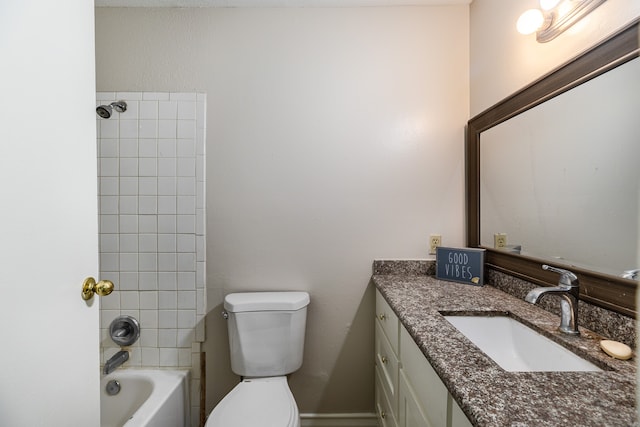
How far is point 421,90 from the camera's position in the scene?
5.22 ft

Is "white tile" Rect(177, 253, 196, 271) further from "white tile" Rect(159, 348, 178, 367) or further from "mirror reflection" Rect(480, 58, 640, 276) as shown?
"mirror reflection" Rect(480, 58, 640, 276)

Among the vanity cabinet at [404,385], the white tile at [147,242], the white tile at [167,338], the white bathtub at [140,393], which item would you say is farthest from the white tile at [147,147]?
the vanity cabinet at [404,385]

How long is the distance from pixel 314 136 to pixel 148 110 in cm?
96

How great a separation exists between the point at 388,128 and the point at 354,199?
0.46 m

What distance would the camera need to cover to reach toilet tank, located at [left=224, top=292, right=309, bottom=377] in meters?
1.42

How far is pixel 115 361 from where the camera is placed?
4.82 feet

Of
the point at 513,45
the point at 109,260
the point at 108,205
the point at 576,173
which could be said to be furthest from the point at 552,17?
the point at 109,260

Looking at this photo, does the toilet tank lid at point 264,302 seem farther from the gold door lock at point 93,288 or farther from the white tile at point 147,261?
the gold door lock at point 93,288

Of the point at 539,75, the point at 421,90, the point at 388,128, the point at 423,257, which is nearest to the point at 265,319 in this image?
the point at 423,257

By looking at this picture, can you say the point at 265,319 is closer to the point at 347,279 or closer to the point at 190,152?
the point at 347,279

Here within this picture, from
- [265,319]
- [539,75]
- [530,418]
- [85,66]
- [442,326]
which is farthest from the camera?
[265,319]

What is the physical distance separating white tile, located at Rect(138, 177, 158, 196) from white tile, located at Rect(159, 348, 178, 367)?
0.90 meters

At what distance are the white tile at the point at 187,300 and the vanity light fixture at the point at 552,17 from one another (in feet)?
6.69

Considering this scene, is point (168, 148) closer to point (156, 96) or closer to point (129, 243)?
point (156, 96)
